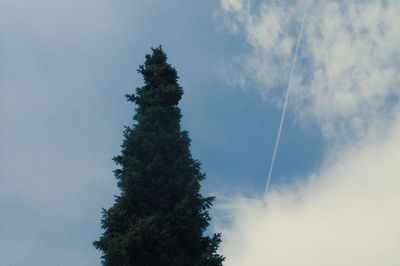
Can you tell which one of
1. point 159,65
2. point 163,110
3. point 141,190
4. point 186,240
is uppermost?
point 159,65

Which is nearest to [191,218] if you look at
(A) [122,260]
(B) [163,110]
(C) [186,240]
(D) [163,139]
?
(C) [186,240]

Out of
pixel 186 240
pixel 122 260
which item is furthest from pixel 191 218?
pixel 122 260

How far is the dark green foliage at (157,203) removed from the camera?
11.2 m

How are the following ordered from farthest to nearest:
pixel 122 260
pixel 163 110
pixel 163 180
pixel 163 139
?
pixel 163 110, pixel 163 139, pixel 163 180, pixel 122 260

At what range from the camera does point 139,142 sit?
551 inches

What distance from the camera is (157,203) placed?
12836 mm

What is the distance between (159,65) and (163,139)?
616cm

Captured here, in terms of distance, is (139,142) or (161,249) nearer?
(161,249)

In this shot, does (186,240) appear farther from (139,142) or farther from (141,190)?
(139,142)

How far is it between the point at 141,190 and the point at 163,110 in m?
4.74

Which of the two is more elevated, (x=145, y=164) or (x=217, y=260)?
(x=145, y=164)

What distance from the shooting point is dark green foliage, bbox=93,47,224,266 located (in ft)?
36.7

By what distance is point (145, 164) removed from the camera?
13570mm

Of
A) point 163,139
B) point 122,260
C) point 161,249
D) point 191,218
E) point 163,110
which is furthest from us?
point 163,110
